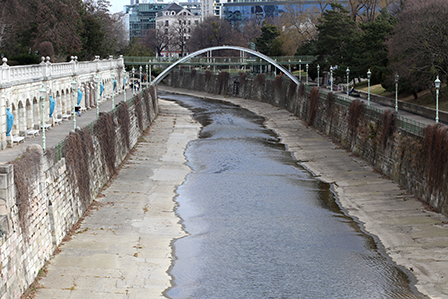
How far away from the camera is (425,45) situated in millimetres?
52031

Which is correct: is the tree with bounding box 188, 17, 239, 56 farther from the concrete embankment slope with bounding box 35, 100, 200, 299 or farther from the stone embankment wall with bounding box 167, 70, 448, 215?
the concrete embankment slope with bounding box 35, 100, 200, 299

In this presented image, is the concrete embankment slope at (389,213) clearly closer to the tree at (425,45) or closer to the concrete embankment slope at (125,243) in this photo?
the tree at (425,45)

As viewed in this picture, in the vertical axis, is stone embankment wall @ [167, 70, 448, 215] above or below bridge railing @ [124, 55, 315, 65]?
below

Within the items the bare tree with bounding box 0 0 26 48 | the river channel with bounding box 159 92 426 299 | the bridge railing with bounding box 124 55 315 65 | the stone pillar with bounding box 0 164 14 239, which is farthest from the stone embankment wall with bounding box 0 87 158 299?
the bridge railing with bounding box 124 55 315 65

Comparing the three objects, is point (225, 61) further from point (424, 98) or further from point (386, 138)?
point (386, 138)

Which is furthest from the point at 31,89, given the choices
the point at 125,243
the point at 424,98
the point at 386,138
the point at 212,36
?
the point at 212,36

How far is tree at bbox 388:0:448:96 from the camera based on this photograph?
169 feet

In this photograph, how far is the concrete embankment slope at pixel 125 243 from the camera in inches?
939

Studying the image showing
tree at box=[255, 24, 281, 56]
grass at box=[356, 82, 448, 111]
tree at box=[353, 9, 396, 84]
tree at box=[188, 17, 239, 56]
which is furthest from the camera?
tree at box=[188, 17, 239, 56]

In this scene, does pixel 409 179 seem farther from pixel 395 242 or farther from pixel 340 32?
pixel 340 32

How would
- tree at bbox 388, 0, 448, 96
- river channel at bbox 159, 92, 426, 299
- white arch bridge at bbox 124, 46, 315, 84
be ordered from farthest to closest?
white arch bridge at bbox 124, 46, 315, 84
tree at bbox 388, 0, 448, 96
river channel at bbox 159, 92, 426, 299

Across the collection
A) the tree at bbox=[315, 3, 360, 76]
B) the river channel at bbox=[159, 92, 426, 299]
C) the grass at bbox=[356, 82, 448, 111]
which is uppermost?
the tree at bbox=[315, 3, 360, 76]

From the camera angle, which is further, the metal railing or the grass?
the grass

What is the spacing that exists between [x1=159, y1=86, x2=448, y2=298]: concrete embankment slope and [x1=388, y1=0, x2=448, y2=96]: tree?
31.3ft
